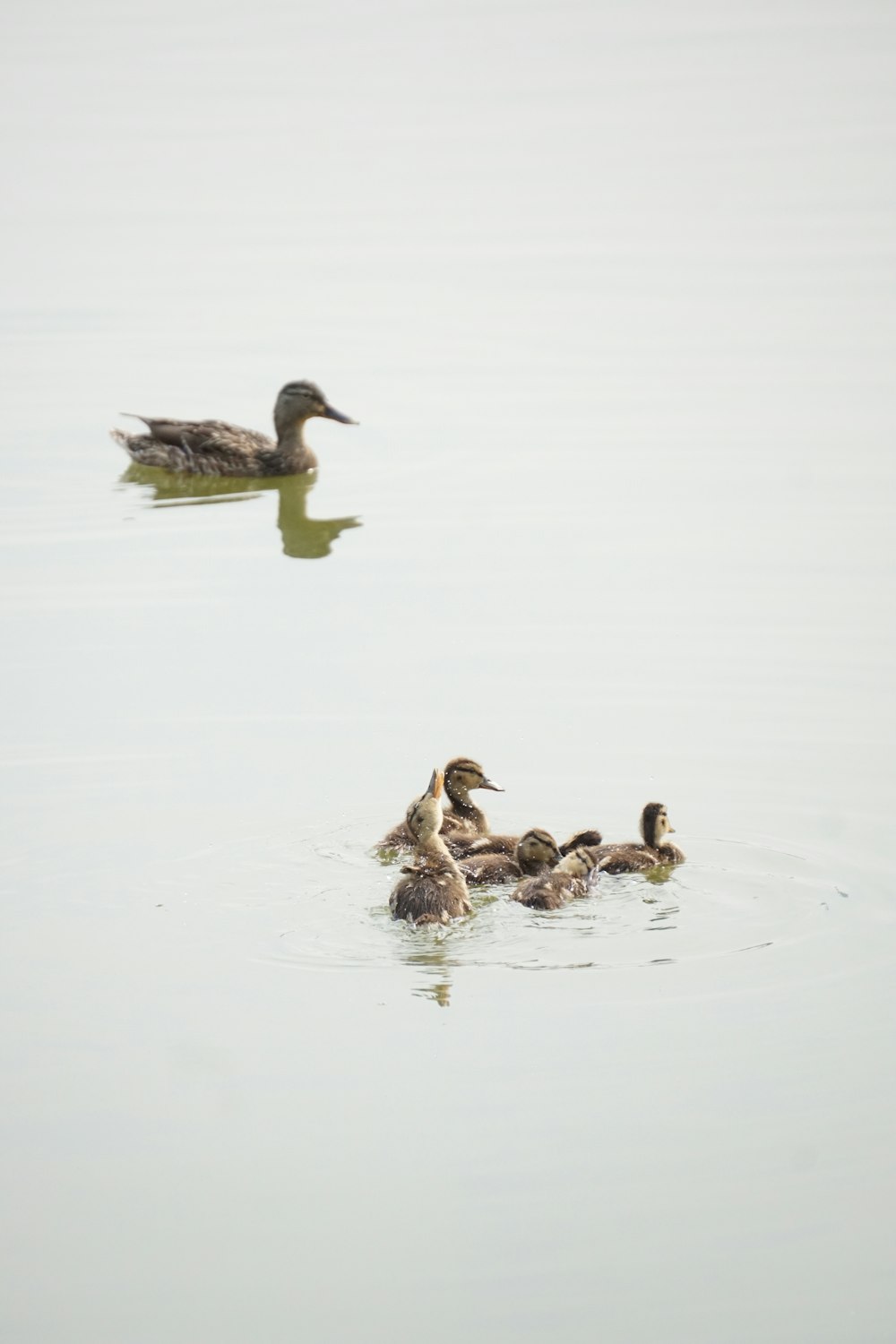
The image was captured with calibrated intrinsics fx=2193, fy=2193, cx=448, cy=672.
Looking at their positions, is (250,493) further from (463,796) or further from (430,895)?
(430,895)

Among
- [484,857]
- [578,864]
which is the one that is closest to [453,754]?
[484,857]

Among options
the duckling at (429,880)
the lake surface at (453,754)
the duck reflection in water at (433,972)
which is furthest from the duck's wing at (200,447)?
the duck reflection in water at (433,972)

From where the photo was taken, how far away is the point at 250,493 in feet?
41.7

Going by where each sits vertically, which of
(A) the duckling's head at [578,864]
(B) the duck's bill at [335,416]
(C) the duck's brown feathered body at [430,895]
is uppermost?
(B) the duck's bill at [335,416]

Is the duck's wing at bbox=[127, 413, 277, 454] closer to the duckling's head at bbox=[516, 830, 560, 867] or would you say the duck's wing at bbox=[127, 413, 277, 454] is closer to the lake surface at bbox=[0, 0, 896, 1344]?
the lake surface at bbox=[0, 0, 896, 1344]

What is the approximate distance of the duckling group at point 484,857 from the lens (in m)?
6.45

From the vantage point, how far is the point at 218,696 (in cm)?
841

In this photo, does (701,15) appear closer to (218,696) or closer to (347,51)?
(347,51)

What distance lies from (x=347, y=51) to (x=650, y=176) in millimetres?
11772

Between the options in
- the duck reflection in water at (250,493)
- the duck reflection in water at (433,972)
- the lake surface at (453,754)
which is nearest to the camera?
the lake surface at (453,754)

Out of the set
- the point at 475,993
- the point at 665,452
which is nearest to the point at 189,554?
the point at 665,452

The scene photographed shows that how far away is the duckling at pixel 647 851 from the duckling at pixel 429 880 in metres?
0.47

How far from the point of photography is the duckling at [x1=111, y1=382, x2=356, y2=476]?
41.0 ft

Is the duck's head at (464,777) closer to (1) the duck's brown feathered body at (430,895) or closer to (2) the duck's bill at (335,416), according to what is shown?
(1) the duck's brown feathered body at (430,895)
